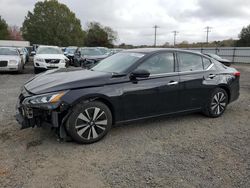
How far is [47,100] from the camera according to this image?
3.47 m

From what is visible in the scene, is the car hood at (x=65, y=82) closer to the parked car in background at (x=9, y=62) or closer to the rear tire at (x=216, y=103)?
the rear tire at (x=216, y=103)

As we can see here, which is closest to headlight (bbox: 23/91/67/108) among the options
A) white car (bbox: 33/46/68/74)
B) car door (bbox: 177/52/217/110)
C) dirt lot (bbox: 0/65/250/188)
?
dirt lot (bbox: 0/65/250/188)

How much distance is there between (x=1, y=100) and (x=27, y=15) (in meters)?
53.3

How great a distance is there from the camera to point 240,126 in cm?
476

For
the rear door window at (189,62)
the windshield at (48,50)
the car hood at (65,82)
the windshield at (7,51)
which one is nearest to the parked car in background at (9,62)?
the windshield at (7,51)

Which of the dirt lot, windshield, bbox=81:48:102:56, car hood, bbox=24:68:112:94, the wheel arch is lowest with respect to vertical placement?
the dirt lot

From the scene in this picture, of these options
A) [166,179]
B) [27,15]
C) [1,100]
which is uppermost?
[27,15]

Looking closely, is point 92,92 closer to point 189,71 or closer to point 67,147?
point 67,147

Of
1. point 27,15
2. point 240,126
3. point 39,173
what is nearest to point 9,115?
point 39,173

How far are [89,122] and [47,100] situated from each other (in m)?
0.71

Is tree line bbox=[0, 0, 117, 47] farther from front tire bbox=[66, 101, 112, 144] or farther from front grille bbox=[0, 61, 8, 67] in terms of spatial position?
front tire bbox=[66, 101, 112, 144]

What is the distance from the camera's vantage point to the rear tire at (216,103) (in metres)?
5.07

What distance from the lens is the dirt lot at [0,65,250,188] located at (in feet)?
9.26

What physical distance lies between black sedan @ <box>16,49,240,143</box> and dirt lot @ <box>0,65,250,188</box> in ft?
1.06
